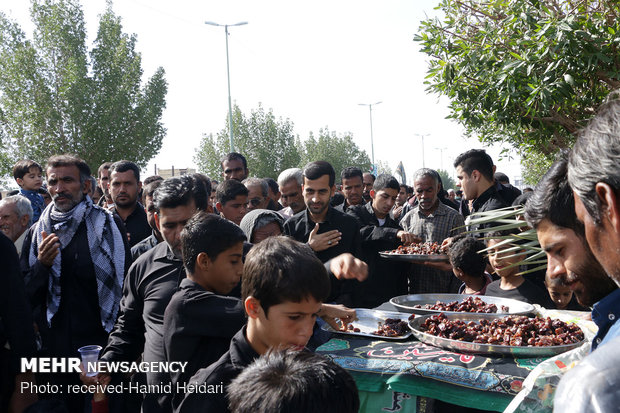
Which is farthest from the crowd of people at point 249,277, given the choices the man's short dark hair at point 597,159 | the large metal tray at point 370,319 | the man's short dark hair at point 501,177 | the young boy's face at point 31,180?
the man's short dark hair at point 501,177

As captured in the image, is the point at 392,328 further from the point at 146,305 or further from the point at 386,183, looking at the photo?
the point at 386,183

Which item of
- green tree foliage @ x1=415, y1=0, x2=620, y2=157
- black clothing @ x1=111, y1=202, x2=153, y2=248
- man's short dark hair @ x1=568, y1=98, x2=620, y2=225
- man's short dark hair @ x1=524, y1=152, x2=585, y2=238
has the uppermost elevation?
green tree foliage @ x1=415, y1=0, x2=620, y2=157

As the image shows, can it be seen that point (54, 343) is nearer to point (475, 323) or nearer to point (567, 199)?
point (475, 323)

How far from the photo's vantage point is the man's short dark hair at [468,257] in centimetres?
367

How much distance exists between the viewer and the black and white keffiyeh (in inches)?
139

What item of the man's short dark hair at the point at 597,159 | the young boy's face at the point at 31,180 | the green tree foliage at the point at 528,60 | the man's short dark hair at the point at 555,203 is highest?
the green tree foliage at the point at 528,60

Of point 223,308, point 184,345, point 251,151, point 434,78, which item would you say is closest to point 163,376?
point 184,345

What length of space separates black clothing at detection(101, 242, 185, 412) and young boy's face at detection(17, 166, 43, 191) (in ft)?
14.0

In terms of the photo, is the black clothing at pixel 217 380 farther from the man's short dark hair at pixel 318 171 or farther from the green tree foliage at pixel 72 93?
the green tree foliage at pixel 72 93

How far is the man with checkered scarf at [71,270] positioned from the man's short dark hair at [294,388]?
8.26ft

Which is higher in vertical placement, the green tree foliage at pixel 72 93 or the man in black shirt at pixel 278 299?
the green tree foliage at pixel 72 93

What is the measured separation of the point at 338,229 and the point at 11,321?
100 inches

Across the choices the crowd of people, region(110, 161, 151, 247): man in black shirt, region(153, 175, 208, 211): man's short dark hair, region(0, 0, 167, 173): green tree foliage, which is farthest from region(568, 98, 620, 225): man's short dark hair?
region(0, 0, 167, 173): green tree foliage

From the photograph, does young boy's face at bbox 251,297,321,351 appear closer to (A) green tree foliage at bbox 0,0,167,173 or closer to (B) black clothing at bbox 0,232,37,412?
(B) black clothing at bbox 0,232,37,412
